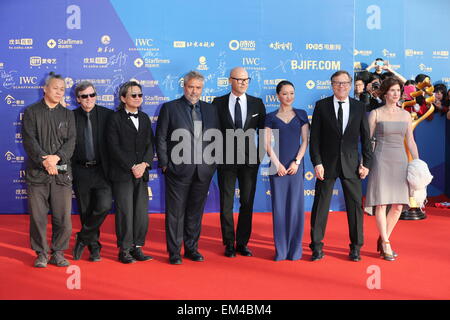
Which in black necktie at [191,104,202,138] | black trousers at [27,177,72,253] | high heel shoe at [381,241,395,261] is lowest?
high heel shoe at [381,241,395,261]

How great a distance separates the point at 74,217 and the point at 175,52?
2.46m

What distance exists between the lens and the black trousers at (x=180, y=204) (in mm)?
4266

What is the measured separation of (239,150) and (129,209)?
106cm

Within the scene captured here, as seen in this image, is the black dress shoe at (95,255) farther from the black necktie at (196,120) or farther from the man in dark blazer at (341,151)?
the man in dark blazer at (341,151)

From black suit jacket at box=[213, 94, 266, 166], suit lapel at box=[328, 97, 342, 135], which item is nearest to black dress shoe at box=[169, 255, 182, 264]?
black suit jacket at box=[213, 94, 266, 166]

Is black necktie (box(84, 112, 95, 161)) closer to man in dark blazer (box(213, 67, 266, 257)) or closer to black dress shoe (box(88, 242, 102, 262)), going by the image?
black dress shoe (box(88, 242, 102, 262))

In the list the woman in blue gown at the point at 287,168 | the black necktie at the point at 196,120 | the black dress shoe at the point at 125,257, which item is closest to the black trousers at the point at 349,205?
the woman in blue gown at the point at 287,168

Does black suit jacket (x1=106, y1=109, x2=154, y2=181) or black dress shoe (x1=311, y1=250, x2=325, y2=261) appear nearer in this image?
black suit jacket (x1=106, y1=109, x2=154, y2=181)

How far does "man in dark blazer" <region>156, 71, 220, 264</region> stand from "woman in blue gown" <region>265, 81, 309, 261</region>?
1.70ft

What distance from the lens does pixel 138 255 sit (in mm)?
4395

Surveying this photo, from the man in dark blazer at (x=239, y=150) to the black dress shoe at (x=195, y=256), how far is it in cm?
26

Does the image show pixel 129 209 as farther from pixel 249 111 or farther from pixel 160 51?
pixel 160 51

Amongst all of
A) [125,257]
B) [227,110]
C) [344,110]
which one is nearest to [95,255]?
[125,257]

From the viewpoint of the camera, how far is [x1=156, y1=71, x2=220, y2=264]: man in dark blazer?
4176 mm
